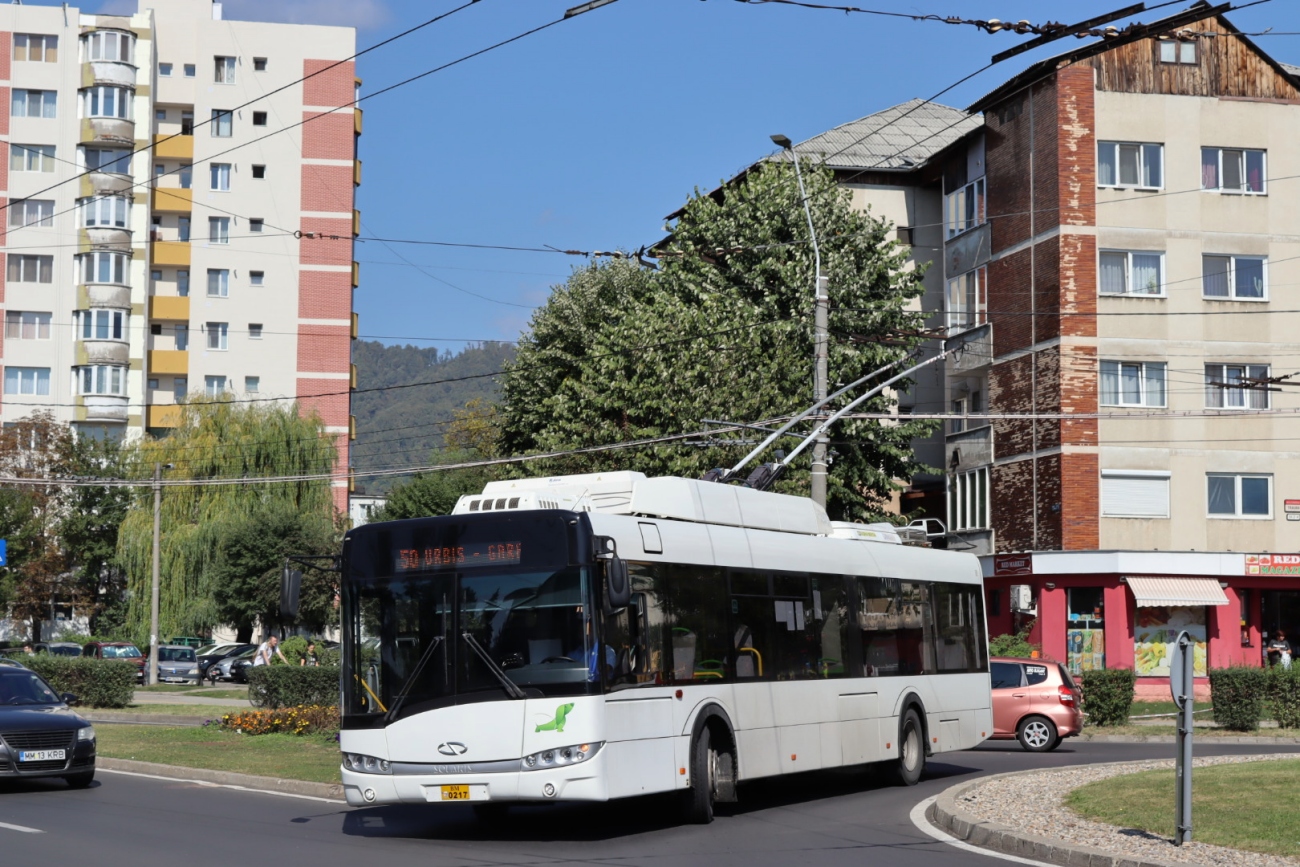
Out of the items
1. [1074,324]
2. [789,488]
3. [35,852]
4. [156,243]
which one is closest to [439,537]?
[35,852]

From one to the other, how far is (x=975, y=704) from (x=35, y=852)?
13.3 m

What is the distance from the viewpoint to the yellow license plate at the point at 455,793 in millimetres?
13445

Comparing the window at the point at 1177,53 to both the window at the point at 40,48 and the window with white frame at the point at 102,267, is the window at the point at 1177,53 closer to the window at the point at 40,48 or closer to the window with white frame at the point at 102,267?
the window with white frame at the point at 102,267

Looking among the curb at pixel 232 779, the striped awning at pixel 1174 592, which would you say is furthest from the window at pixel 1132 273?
the curb at pixel 232 779

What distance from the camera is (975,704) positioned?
22.0 meters

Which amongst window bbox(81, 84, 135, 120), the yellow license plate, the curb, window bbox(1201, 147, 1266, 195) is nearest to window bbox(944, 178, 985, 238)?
window bbox(1201, 147, 1266, 195)

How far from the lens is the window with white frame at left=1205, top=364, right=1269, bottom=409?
147 ft

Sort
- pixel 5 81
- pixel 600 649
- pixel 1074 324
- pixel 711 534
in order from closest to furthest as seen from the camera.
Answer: pixel 600 649
pixel 711 534
pixel 1074 324
pixel 5 81

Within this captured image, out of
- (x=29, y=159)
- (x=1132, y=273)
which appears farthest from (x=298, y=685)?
(x=29, y=159)

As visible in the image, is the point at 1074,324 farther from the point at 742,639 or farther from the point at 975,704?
the point at 742,639

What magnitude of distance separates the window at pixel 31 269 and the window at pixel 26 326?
1.69 m

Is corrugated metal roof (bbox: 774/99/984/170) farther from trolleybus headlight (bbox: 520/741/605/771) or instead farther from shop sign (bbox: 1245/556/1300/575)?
trolleybus headlight (bbox: 520/741/605/771)

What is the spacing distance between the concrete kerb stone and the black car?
370 inches

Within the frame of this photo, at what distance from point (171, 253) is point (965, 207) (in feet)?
154
